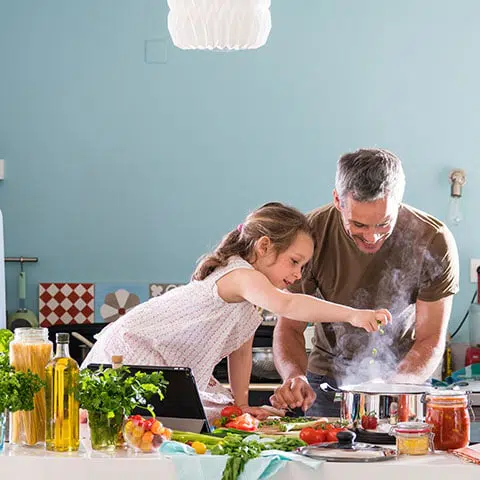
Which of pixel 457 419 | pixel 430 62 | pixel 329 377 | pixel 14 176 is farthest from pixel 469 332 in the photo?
pixel 457 419

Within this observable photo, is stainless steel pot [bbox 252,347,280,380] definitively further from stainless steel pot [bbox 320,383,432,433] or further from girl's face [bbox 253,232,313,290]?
stainless steel pot [bbox 320,383,432,433]

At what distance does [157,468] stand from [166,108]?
284cm

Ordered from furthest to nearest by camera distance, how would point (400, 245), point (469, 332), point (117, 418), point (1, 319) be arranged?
point (469, 332)
point (400, 245)
point (1, 319)
point (117, 418)

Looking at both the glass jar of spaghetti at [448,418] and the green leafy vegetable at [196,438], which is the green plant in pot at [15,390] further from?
the glass jar of spaghetti at [448,418]

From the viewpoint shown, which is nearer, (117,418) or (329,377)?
(117,418)

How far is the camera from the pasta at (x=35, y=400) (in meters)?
2.15

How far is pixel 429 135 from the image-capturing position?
4676 millimetres

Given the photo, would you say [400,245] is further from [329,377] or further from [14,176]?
[14,176]

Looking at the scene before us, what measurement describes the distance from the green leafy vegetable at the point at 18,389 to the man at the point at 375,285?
3.37 ft

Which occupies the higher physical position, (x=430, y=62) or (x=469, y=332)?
(x=430, y=62)

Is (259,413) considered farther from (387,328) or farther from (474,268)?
(474,268)

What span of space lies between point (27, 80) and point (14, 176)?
1.47 feet

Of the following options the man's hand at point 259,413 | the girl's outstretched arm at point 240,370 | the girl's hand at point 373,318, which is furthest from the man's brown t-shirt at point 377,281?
the girl's hand at point 373,318

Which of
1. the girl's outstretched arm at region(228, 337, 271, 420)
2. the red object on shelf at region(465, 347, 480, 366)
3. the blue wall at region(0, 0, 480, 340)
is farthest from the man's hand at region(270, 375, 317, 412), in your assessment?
the blue wall at region(0, 0, 480, 340)
